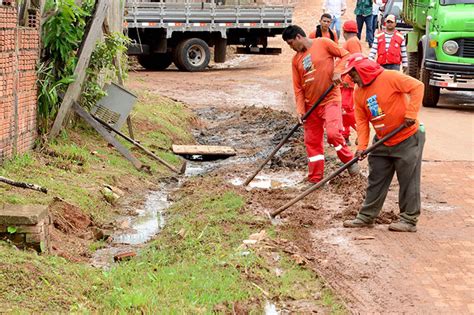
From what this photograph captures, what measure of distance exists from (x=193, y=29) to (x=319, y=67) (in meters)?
15.4

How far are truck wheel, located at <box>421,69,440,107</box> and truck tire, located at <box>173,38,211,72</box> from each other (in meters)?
9.15

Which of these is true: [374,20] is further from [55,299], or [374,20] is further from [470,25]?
[55,299]

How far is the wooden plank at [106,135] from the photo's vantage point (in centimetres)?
1324

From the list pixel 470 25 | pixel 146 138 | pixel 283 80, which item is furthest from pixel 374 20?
pixel 146 138

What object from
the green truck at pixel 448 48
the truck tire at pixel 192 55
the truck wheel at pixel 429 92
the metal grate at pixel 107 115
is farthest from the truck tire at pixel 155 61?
the metal grate at pixel 107 115

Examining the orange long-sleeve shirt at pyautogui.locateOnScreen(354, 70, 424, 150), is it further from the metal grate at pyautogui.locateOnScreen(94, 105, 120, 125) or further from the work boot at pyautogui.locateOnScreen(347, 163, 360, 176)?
the metal grate at pyautogui.locateOnScreen(94, 105, 120, 125)

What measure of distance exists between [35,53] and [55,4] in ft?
2.81

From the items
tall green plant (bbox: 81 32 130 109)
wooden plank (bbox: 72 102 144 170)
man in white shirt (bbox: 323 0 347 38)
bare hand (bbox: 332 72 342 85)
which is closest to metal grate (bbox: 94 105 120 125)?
tall green plant (bbox: 81 32 130 109)

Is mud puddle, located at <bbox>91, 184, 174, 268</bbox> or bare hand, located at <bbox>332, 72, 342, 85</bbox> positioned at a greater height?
bare hand, located at <bbox>332, 72, 342, 85</bbox>

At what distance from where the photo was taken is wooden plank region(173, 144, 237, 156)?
599 inches

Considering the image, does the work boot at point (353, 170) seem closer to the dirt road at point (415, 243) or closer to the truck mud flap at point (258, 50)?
the dirt road at point (415, 243)

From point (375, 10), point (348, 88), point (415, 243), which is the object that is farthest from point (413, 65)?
point (415, 243)

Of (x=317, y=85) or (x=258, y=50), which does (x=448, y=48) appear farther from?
(x=258, y=50)

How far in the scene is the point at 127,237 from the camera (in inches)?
403
